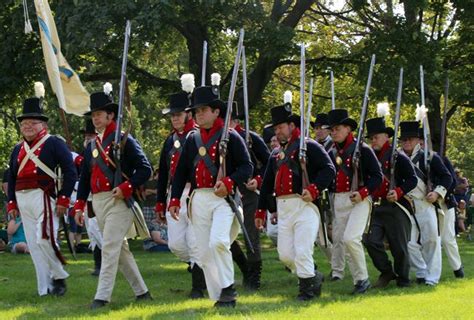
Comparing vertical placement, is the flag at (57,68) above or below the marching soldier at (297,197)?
above

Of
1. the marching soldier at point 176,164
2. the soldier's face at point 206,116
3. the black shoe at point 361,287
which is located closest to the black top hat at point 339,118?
the marching soldier at point 176,164

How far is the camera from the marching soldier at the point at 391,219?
421 inches

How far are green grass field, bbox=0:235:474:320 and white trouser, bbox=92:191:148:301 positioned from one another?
0.24 metres

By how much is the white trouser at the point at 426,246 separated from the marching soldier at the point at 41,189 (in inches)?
166

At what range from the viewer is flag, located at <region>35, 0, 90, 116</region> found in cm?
1209

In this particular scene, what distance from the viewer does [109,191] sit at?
29.5 feet

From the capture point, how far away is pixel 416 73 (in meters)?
19.9

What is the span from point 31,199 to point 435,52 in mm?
12898

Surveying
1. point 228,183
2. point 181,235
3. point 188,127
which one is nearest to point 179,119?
point 188,127

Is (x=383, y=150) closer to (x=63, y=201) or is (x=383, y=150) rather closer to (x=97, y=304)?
(x=63, y=201)

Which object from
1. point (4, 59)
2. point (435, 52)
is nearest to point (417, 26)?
point (435, 52)

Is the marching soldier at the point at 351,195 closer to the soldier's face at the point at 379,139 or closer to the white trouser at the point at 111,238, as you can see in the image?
the soldier's face at the point at 379,139

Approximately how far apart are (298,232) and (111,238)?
187 cm

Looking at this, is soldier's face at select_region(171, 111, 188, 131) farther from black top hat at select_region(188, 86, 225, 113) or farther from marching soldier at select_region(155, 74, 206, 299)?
black top hat at select_region(188, 86, 225, 113)
